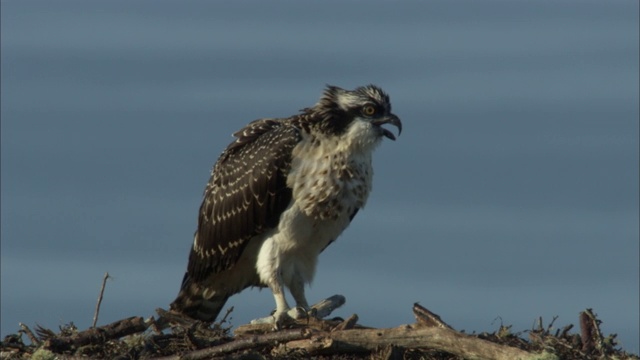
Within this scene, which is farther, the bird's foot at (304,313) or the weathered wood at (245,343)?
the bird's foot at (304,313)

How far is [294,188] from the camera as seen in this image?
1460 cm

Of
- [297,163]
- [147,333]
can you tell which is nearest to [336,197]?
[297,163]

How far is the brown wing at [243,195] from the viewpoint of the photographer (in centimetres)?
1474

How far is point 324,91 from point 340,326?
156 inches

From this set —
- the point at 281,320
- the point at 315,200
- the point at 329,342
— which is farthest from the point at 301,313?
the point at 329,342

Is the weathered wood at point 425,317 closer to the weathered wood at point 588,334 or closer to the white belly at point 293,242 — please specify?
the weathered wood at point 588,334

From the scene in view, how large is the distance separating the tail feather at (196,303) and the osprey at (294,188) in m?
0.36

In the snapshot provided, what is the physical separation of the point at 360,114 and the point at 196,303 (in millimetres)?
3106

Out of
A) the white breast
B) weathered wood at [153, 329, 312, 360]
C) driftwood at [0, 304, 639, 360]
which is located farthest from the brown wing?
weathered wood at [153, 329, 312, 360]

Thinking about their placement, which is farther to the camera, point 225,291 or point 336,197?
point 225,291

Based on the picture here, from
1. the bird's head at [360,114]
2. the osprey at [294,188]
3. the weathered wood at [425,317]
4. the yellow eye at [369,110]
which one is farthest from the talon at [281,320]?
the yellow eye at [369,110]

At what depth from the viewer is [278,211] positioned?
14.7 m

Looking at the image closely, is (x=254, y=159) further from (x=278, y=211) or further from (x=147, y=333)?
(x=147, y=333)

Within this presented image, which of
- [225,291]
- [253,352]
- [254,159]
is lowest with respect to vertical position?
[253,352]
